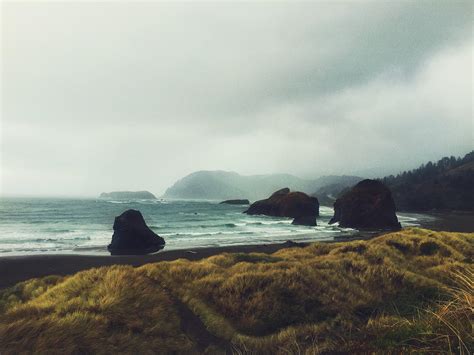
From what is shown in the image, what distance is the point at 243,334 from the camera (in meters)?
6.87

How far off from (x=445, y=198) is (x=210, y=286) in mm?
172527

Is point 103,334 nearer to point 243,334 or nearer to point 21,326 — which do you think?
point 21,326

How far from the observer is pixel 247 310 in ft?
25.4

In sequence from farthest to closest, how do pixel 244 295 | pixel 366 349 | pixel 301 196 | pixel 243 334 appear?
pixel 301 196 → pixel 244 295 → pixel 243 334 → pixel 366 349

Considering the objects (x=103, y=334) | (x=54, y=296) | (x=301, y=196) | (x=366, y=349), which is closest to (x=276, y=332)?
(x=366, y=349)

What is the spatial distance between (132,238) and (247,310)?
26.7 m

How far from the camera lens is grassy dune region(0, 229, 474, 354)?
513cm

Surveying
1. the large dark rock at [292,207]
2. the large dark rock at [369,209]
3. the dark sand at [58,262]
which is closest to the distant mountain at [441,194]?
the large dark rock at [292,207]

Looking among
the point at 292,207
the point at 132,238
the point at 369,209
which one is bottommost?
the point at 292,207

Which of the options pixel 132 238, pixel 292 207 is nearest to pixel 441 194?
pixel 292 207

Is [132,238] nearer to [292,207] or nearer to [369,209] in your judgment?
[369,209]

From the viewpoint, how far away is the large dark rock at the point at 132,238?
30.5 meters

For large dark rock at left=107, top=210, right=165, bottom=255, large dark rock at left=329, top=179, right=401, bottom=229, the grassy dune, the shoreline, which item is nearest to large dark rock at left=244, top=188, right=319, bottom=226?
large dark rock at left=329, top=179, right=401, bottom=229

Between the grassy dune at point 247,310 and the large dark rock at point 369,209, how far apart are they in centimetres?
5338
